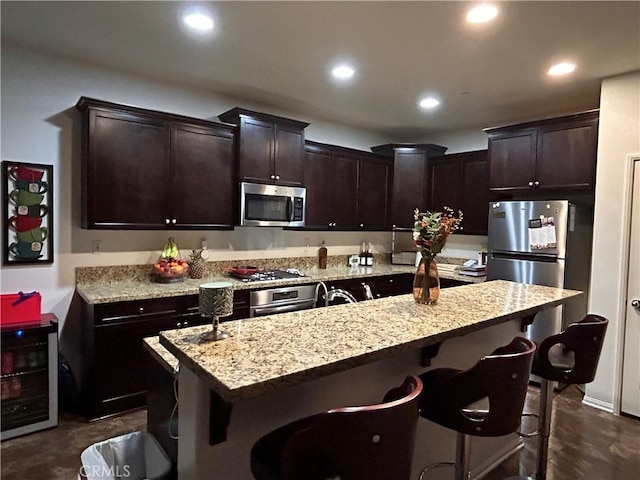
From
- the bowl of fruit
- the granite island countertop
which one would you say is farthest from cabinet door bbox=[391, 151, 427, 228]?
the bowl of fruit

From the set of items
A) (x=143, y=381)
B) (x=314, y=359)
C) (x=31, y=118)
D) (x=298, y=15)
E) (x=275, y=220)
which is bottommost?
(x=143, y=381)

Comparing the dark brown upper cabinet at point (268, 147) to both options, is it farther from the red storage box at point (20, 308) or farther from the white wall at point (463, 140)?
the white wall at point (463, 140)

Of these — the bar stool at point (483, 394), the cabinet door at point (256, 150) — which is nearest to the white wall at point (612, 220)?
the bar stool at point (483, 394)

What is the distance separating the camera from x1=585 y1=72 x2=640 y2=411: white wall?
3.05 m

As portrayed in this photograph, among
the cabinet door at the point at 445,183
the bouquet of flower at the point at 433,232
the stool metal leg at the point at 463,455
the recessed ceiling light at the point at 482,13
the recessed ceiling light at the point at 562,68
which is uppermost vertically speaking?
the recessed ceiling light at the point at 562,68

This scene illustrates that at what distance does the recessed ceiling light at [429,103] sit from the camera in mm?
3790

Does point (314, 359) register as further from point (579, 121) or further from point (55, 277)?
point (579, 121)

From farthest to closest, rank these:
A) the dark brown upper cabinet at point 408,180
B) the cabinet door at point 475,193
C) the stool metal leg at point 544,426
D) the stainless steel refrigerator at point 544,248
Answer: the dark brown upper cabinet at point 408,180, the cabinet door at point 475,193, the stainless steel refrigerator at point 544,248, the stool metal leg at point 544,426

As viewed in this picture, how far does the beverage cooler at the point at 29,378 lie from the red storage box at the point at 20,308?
0.26 ft

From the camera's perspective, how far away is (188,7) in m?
2.25

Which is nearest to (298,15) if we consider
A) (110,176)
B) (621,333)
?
(110,176)

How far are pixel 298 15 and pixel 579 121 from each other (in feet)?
8.81

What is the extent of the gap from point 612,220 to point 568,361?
5.61ft

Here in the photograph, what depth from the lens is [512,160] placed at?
3881 mm
